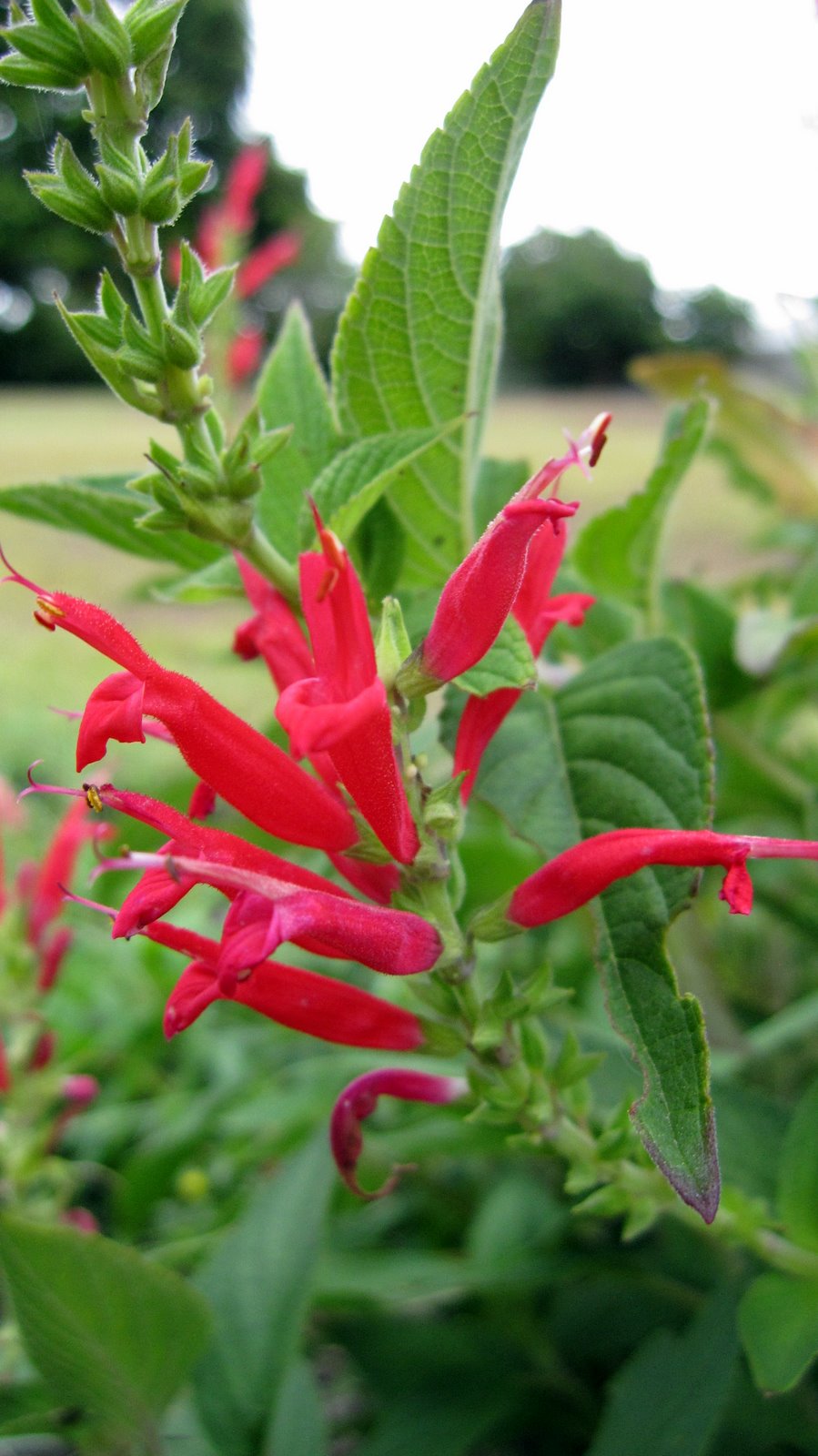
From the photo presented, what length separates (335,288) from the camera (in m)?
8.31

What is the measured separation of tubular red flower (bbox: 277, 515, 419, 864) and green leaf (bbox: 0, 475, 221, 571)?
139mm

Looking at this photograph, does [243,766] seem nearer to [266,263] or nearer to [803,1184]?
[803,1184]

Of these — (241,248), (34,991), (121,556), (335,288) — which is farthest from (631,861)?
(335,288)

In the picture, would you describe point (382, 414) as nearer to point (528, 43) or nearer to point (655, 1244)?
point (528, 43)

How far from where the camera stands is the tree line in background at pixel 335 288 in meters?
8.14

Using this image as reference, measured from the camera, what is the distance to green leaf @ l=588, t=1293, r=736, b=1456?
556mm

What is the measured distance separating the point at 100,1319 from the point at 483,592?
1.48 feet

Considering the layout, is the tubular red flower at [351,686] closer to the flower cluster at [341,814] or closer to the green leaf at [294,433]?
the flower cluster at [341,814]

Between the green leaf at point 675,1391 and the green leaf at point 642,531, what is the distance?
1.44 ft

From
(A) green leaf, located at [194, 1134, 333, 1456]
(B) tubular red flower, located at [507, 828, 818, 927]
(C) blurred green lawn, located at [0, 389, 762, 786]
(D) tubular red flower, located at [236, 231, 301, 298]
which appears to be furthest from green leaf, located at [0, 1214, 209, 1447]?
(D) tubular red flower, located at [236, 231, 301, 298]

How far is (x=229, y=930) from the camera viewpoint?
1.26 feet

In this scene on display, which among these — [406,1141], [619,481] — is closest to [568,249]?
[619,481]

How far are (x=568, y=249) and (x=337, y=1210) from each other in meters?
12.2

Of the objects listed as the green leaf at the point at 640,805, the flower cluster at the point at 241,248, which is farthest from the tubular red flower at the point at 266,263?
the green leaf at the point at 640,805
